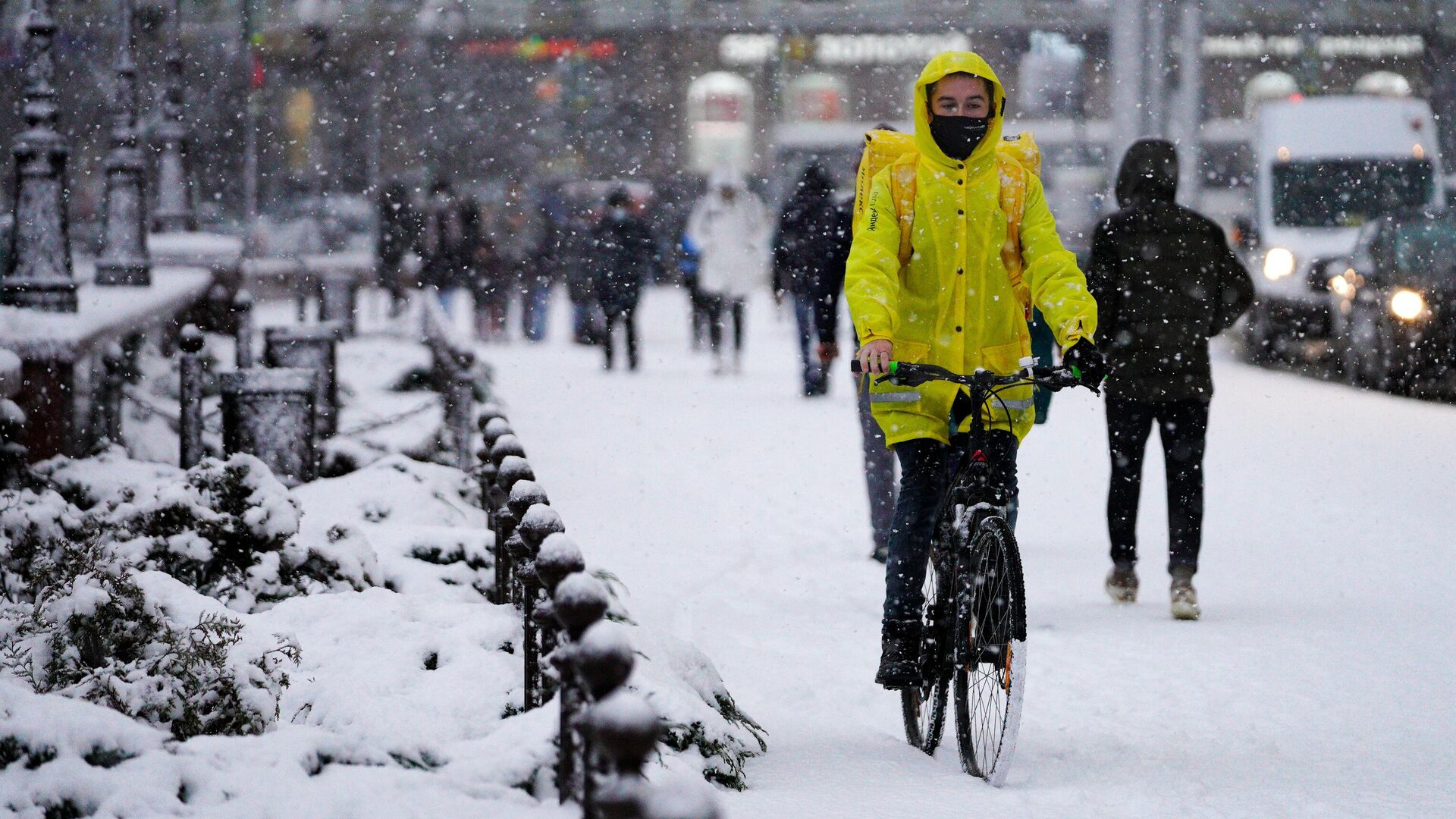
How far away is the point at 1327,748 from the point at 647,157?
49830mm

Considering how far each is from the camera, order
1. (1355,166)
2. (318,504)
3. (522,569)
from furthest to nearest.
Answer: (1355,166) < (318,504) < (522,569)

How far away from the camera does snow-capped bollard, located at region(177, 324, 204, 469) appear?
27.7ft

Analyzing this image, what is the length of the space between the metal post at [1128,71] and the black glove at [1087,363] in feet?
64.1

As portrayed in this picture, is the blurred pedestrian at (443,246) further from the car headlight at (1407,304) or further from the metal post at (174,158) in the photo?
the car headlight at (1407,304)

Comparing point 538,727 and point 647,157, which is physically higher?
point 647,157

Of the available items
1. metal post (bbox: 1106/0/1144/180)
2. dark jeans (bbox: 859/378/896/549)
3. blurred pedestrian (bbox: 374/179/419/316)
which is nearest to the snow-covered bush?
dark jeans (bbox: 859/378/896/549)

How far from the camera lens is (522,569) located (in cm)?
457

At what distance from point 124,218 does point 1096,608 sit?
7.36 meters

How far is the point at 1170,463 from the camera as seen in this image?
7.26 m

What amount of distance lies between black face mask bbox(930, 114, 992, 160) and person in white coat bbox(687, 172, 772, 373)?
13316mm

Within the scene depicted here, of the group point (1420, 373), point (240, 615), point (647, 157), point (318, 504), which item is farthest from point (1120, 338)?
point (647, 157)

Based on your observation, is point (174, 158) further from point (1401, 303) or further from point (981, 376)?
point (981, 376)

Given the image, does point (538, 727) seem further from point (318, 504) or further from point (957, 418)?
point (318, 504)

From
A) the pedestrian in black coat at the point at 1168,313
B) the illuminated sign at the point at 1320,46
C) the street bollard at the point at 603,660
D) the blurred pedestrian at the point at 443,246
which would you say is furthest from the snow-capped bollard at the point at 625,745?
the illuminated sign at the point at 1320,46
